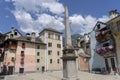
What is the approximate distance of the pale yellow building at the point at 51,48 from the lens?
46250mm

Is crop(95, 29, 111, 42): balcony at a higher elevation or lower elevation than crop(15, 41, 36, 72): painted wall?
higher

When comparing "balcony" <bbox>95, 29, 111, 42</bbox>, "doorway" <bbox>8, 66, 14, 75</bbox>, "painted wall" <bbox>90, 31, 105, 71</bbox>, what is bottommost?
"doorway" <bbox>8, 66, 14, 75</bbox>

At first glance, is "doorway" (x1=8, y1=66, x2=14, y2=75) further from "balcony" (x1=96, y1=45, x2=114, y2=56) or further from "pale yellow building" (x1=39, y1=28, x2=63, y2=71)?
"balcony" (x1=96, y1=45, x2=114, y2=56)

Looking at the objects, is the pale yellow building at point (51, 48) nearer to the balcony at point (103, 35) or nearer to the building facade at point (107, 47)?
the balcony at point (103, 35)

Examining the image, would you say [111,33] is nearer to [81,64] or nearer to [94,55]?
[94,55]

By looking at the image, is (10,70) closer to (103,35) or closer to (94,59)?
(94,59)

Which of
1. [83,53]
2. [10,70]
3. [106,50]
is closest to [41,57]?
[10,70]

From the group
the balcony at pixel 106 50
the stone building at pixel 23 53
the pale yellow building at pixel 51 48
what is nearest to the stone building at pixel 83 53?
the pale yellow building at pixel 51 48

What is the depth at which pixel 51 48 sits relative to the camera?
1871 inches

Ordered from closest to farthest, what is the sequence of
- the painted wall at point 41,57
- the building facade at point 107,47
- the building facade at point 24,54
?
the building facade at point 107,47, the building facade at point 24,54, the painted wall at point 41,57

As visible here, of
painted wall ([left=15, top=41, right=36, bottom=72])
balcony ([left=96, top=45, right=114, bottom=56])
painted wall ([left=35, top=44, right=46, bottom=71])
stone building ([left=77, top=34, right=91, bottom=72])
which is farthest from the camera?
painted wall ([left=35, top=44, right=46, bottom=71])

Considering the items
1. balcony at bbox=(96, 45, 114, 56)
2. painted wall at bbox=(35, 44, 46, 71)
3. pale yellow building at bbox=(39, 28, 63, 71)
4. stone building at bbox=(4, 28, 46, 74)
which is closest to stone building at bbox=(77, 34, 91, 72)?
pale yellow building at bbox=(39, 28, 63, 71)

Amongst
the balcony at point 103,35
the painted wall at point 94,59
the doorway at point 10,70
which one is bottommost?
the doorway at point 10,70

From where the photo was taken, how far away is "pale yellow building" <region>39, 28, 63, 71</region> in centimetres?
4625
